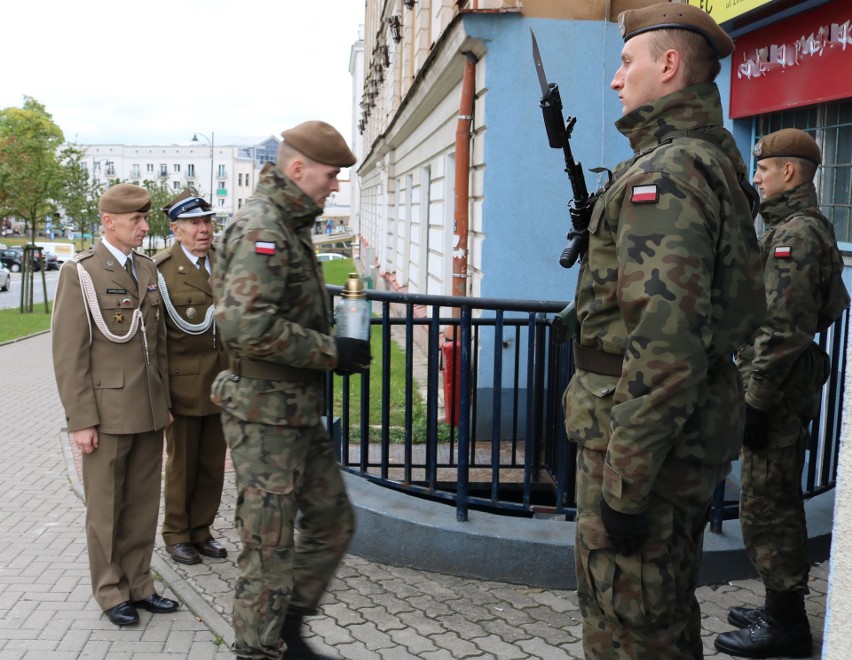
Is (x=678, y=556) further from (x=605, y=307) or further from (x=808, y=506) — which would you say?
(x=808, y=506)

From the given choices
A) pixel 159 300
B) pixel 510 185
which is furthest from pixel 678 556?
pixel 510 185

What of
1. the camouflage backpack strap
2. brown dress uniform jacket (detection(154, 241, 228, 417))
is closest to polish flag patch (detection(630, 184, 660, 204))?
the camouflage backpack strap

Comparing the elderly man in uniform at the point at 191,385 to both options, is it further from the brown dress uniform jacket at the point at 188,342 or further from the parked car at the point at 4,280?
the parked car at the point at 4,280

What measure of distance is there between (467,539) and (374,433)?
292 centimetres

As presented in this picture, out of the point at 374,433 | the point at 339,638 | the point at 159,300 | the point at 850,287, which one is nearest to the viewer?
the point at 339,638

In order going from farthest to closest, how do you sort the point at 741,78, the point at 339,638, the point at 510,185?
the point at 510,185
the point at 741,78
the point at 339,638

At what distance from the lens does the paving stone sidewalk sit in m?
3.87

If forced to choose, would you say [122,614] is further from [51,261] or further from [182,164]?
[182,164]

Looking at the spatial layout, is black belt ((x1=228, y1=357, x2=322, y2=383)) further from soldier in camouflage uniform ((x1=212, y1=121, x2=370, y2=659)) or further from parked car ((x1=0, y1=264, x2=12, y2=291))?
parked car ((x1=0, y1=264, x2=12, y2=291))

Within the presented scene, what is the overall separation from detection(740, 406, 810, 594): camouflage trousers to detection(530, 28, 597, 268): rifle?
1.30m

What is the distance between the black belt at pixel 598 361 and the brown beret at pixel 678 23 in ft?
2.94

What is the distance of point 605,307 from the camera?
2621 mm

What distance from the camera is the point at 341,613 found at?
420 centimetres

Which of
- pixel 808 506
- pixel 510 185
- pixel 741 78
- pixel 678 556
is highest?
pixel 741 78
